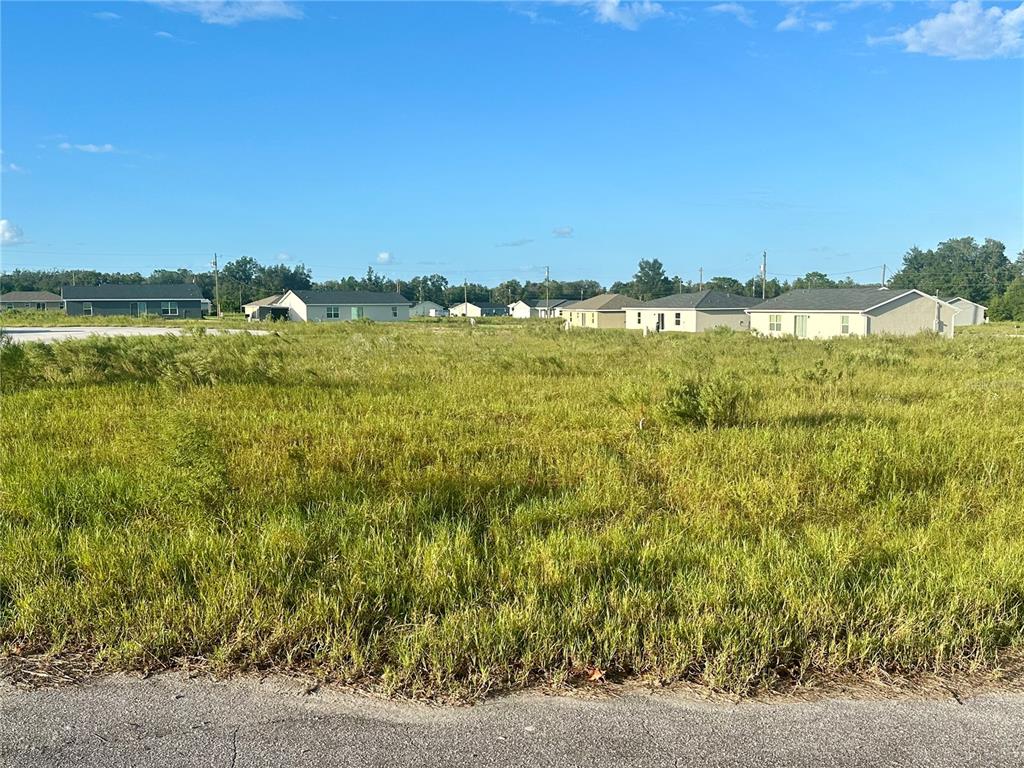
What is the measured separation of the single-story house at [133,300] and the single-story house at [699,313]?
56.3m

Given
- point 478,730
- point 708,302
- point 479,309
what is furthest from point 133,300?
point 478,730

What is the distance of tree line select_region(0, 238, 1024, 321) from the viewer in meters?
110

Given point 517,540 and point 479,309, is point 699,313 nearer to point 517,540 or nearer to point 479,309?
point 517,540

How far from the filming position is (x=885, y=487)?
545 centimetres

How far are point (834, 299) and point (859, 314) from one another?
3.29 meters

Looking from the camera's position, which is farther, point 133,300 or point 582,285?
point 582,285

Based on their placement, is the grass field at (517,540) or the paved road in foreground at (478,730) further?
the grass field at (517,540)

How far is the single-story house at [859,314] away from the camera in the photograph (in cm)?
4278

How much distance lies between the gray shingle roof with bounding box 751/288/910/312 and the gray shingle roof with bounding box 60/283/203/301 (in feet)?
221

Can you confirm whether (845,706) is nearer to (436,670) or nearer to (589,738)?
(589,738)

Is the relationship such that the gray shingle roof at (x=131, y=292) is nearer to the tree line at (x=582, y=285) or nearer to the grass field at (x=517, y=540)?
the tree line at (x=582, y=285)

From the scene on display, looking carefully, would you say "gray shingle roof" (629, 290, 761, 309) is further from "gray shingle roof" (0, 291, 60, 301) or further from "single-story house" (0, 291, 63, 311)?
"gray shingle roof" (0, 291, 60, 301)

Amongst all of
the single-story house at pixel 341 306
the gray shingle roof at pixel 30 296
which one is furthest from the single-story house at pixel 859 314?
the gray shingle roof at pixel 30 296

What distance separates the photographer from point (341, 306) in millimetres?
78375
